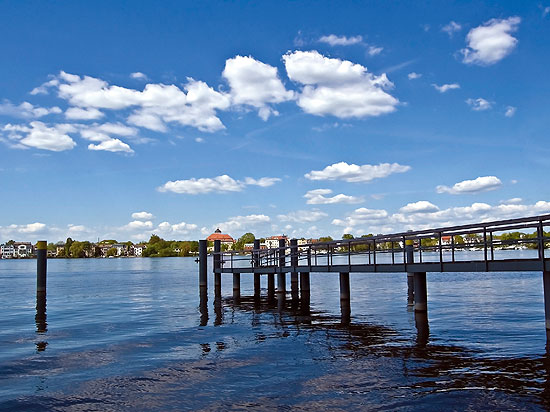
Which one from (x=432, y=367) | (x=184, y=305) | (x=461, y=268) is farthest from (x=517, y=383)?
(x=184, y=305)

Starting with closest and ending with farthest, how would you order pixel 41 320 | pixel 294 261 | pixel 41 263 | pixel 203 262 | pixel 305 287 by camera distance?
1. pixel 41 320
2. pixel 294 261
3. pixel 305 287
4. pixel 41 263
5. pixel 203 262

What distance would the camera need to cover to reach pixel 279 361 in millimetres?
13984

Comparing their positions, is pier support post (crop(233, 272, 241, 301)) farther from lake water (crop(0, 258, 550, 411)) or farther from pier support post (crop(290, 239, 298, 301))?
lake water (crop(0, 258, 550, 411))

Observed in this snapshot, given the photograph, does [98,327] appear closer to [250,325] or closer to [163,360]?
[250,325]

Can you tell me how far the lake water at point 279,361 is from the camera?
10.5 metres

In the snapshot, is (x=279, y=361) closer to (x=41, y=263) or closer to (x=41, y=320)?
(x=41, y=320)

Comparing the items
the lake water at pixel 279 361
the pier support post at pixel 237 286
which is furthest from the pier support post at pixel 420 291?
the pier support post at pixel 237 286

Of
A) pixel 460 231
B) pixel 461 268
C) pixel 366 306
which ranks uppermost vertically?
pixel 460 231

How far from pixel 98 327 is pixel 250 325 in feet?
20.1

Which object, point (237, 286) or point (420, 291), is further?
point (237, 286)

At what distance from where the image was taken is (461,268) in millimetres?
17766

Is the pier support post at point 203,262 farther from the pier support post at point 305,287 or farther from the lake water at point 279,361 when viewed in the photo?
the lake water at point 279,361

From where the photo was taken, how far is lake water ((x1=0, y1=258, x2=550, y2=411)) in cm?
1053

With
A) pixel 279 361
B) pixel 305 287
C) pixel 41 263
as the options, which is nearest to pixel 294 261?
pixel 305 287
